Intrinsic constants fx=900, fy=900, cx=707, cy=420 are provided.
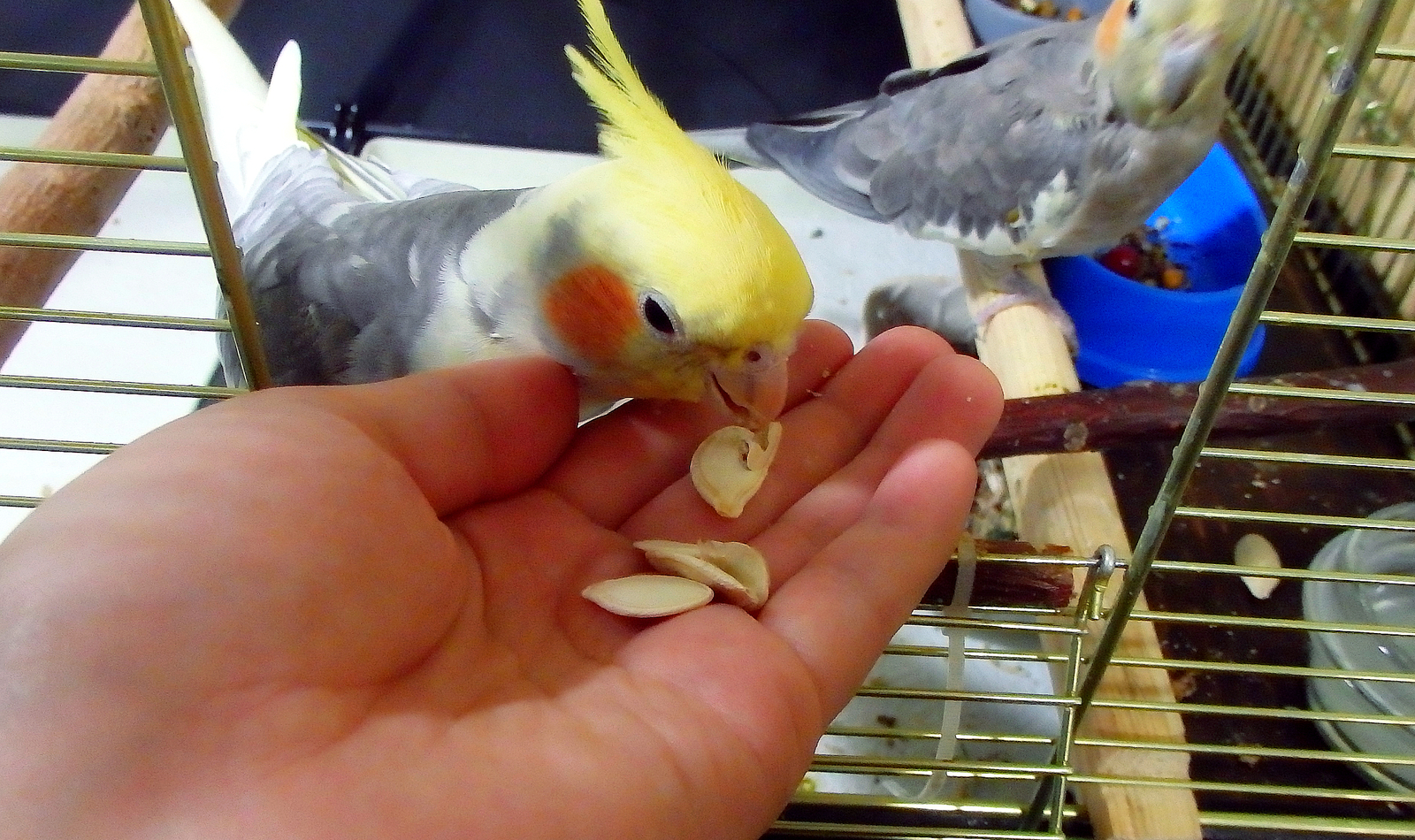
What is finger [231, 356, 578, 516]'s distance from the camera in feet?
2.21

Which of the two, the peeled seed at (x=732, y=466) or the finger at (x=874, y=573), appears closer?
the finger at (x=874, y=573)

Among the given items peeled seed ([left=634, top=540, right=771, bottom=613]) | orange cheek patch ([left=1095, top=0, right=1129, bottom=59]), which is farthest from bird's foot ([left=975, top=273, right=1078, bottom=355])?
peeled seed ([left=634, top=540, right=771, bottom=613])

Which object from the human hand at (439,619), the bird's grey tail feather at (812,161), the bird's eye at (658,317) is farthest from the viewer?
the bird's grey tail feather at (812,161)

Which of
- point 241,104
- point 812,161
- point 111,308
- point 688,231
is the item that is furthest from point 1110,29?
point 111,308

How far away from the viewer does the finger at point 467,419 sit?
673mm

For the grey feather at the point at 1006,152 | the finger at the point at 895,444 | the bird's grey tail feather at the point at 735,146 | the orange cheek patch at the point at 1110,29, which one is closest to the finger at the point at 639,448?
the finger at the point at 895,444

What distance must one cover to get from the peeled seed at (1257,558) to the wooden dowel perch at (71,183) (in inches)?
60.1

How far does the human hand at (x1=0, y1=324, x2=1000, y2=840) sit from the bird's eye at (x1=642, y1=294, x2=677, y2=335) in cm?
11

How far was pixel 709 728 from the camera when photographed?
1.98 ft

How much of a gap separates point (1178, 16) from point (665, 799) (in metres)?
1.39

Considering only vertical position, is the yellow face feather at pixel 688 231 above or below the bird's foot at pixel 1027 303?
below

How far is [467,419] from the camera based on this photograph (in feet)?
2.43

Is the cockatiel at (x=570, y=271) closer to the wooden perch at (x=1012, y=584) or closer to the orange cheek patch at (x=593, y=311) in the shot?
the orange cheek patch at (x=593, y=311)

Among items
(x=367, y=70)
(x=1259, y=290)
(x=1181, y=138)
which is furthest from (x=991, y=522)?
(x=367, y=70)
